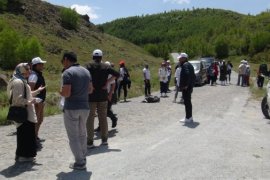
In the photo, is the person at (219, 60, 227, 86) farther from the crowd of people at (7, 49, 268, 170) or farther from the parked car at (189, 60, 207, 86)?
the crowd of people at (7, 49, 268, 170)

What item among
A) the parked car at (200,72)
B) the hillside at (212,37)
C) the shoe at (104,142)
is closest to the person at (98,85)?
the shoe at (104,142)

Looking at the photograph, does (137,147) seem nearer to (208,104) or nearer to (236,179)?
(236,179)

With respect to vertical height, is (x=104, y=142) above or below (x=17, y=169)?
above

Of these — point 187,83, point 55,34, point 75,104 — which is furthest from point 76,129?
point 55,34

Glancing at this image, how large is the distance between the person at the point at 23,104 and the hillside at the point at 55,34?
1745 inches

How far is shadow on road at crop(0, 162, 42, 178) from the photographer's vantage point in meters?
7.88

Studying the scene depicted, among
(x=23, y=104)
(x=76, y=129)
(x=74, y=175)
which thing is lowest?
(x=74, y=175)

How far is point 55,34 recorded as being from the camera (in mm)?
69562

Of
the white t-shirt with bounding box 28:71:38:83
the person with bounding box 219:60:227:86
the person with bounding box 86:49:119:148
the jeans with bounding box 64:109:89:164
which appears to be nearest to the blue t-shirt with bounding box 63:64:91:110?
the jeans with bounding box 64:109:89:164

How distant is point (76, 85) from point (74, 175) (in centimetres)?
147

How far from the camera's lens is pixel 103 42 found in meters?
80.8

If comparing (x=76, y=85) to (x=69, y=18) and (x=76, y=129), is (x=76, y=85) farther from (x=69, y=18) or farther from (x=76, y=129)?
(x=69, y=18)

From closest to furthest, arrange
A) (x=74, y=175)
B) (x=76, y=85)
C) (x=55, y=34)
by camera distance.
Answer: (x=74, y=175), (x=76, y=85), (x=55, y=34)

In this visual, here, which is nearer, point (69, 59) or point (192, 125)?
point (69, 59)
